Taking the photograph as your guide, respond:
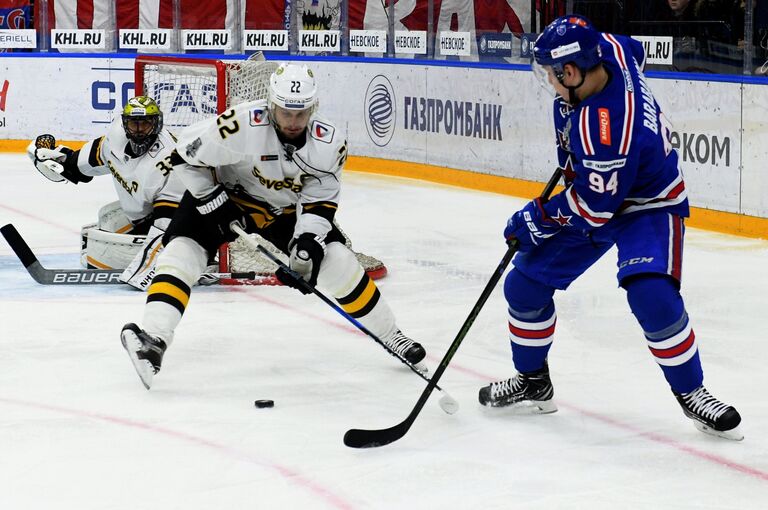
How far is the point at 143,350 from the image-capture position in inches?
146

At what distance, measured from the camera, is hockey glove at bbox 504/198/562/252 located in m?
3.31

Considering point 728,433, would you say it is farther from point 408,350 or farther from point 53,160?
point 53,160

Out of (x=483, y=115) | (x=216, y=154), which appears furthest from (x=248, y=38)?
(x=216, y=154)

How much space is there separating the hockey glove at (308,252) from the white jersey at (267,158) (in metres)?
0.03

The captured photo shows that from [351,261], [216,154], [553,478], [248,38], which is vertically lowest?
[553,478]

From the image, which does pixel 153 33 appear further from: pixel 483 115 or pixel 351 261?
pixel 351 261

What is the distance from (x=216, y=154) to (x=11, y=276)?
214cm

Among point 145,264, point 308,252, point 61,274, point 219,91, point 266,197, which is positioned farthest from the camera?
point 219,91

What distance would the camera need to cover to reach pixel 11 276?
5.61 m

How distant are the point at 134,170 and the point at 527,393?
104 inches

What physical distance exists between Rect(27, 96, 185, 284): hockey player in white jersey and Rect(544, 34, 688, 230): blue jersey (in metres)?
2.52

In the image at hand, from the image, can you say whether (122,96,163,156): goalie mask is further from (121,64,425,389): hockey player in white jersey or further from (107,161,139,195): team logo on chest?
(121,64,425,389): hockey player in white jersey

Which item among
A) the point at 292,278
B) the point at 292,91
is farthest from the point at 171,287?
the point at 292,91

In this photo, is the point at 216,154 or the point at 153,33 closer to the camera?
the point at 216,154
